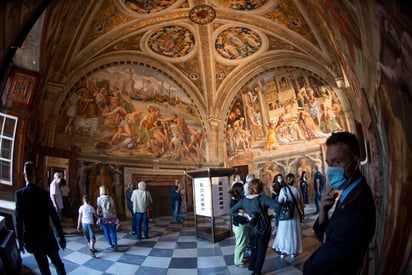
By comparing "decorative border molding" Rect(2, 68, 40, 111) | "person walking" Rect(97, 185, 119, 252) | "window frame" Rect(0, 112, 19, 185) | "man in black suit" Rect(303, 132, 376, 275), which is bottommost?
"person walking" Rect(97, 185, 119, 252)

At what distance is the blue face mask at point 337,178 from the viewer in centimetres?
158

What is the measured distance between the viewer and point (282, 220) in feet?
14.3

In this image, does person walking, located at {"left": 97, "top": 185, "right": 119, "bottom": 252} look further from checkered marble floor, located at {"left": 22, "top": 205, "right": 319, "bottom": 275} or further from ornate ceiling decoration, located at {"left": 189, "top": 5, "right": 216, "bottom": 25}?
ornate ceiling decoration, located at {"left": 189, "top": 5, "right": 216, "bottom": 25}

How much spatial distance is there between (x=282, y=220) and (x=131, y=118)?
923cm

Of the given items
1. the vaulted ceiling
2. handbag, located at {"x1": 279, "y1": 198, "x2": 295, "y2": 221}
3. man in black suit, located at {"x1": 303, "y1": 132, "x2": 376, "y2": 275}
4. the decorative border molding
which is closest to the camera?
man in black suit, located at {"x1": 303, "y1": 132, "x2": 376, "y2": 275}

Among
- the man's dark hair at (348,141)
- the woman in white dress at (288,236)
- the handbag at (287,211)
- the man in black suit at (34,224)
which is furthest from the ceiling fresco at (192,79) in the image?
the man's dark hair at (348,141)

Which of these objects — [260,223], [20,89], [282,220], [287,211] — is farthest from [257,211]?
[20,89]

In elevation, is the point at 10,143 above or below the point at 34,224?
above

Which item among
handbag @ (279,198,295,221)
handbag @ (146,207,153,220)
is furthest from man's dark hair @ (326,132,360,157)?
handbag @ (146,207,153,220)

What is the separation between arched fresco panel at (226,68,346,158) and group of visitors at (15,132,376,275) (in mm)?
7960

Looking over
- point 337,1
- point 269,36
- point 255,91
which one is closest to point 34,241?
point 337,1

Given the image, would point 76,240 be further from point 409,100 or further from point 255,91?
point 255,91

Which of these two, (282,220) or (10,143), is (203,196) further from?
(10,143)

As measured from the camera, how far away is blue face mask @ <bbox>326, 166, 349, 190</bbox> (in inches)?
62.2
